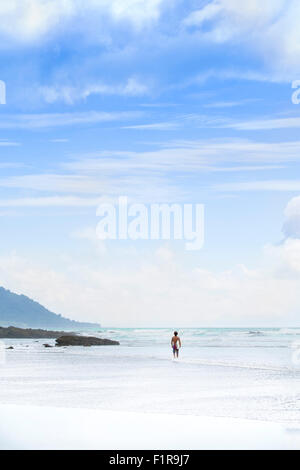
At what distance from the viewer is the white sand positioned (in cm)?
721

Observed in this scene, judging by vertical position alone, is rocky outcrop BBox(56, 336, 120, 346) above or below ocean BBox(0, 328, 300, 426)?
above

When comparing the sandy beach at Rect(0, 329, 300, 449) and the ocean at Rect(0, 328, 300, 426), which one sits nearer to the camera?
the sandy beach at Rect(0, 329, 300, 449)

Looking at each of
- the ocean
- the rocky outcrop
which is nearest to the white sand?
the ocean

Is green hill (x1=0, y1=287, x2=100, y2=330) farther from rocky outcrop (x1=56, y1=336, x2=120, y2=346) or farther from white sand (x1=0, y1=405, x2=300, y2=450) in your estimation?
white sand (x1=0, y1=405, x2=300, y2=450)

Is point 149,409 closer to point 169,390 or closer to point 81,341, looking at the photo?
point 169,390

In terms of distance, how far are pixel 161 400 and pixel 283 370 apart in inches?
373

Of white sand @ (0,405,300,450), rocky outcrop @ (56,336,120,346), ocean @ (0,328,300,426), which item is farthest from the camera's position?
rocky outcrop @ (56,336,120,346)

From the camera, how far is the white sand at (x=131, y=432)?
7.21m

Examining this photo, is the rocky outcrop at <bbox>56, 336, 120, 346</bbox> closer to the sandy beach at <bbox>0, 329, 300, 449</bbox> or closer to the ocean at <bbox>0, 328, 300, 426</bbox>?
the ocean at <bbox>0, 328, 300, 426</bbox>

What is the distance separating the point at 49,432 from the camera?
7914 mm

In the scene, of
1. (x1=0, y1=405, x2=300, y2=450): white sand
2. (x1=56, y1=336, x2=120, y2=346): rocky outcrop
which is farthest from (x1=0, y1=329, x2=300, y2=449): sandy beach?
(x1=56, y1=336, x2=120, y2=346): rocky outcrop

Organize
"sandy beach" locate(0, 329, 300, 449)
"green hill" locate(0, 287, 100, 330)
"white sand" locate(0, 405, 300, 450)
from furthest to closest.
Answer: "green hill" locate(0, 287, 100, 330) < "sandy beach" locate(0, 329, 300, 449) < "white sand" locate(0, 405, 300, 450)
